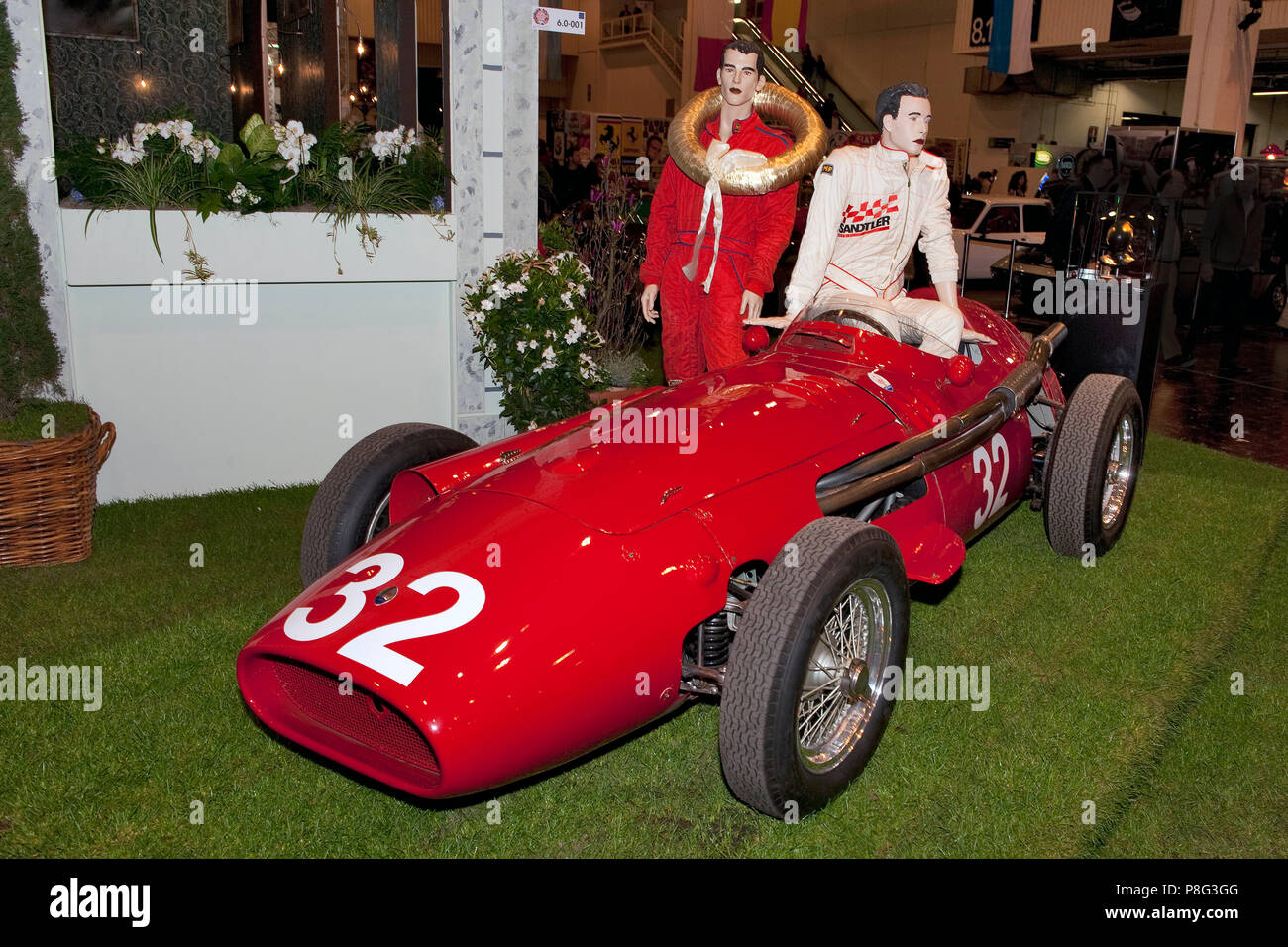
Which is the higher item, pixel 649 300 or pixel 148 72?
pixel 148 72

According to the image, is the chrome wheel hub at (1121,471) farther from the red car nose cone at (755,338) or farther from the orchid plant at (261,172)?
the orchid plant at (261,172)

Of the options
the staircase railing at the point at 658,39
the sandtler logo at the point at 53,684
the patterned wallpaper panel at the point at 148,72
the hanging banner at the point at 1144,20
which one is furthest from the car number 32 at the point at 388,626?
the staircase railing at the point at 658,39

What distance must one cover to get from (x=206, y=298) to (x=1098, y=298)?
4.50 meters

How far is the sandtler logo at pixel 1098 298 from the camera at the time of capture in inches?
214

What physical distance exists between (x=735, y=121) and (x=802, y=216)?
891 centimetres

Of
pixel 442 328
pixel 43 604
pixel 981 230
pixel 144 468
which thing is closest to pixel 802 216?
pixel 981 230

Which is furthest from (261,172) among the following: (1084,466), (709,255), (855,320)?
(1084,466)

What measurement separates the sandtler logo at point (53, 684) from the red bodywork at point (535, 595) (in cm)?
108

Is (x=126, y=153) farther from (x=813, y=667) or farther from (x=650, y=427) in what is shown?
(x=813, y=667)

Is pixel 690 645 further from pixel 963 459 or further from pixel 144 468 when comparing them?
pixel 144 468

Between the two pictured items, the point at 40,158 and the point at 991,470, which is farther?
the point at 40,158

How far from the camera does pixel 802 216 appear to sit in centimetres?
1320

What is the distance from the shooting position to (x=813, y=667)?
264 centimetres
